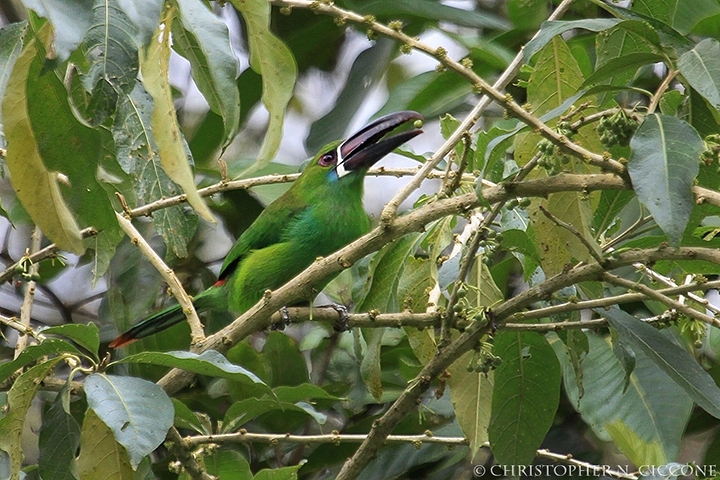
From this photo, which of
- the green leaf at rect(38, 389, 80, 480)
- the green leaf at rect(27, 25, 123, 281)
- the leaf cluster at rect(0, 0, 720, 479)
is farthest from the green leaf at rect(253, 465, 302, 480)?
the green leaf at rect(27, 25, 123, 281)

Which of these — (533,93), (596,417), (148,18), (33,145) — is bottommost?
(596,417)

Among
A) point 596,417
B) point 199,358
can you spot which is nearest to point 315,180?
point 596,417

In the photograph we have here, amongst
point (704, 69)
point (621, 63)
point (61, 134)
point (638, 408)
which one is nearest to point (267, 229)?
point (638, 408)

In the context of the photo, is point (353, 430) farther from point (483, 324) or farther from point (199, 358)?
point (199, 358)

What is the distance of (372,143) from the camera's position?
339cm

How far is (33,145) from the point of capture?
1640 millimetres

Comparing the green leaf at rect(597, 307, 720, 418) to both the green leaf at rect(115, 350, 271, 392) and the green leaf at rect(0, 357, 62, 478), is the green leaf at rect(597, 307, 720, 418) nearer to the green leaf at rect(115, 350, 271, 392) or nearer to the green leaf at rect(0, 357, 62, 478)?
the green leaf at rect(115, 350, 271, 392)

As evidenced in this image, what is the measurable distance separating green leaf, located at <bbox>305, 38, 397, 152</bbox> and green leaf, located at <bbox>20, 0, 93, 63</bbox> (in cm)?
238

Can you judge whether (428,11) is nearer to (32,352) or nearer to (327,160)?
(327,160)

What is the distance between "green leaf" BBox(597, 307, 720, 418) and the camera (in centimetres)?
192

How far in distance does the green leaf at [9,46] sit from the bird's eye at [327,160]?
208cm

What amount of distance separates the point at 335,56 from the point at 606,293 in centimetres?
270

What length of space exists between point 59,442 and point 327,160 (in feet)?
6.33

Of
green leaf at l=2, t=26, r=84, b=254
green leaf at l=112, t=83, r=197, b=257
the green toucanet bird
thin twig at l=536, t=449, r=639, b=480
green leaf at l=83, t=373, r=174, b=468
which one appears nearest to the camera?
green leaf at l=2, t=26, r=84, b=254
